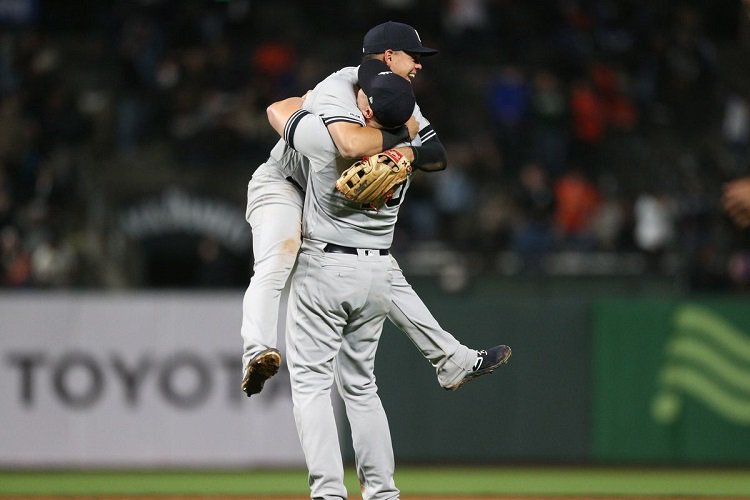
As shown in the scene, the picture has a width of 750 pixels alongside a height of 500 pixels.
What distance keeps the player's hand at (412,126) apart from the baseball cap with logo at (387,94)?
1.02 ft

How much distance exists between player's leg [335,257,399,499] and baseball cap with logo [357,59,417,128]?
Result: 802 mm

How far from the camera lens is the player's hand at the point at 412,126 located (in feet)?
20.7

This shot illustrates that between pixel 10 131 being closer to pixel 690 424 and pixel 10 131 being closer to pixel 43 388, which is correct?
pixel 43 388

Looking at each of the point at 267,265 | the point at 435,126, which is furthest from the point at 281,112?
the point at 435,126

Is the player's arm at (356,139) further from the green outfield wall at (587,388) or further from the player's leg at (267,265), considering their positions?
the green outfield wall at (587,388)

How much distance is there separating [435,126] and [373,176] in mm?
9943

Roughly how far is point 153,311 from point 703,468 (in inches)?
206

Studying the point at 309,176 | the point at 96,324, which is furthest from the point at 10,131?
the point at 309,176

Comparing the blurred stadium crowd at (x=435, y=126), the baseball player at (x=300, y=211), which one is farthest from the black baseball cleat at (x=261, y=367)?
the blurred stadium crowd at (x=435, y=126)

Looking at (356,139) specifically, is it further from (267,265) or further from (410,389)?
(410,389)

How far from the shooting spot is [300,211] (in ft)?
21.0

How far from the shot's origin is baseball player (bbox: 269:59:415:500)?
20.2ft

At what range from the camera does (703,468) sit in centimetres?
1144

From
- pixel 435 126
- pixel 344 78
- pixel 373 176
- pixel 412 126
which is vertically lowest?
pixel 373 176
